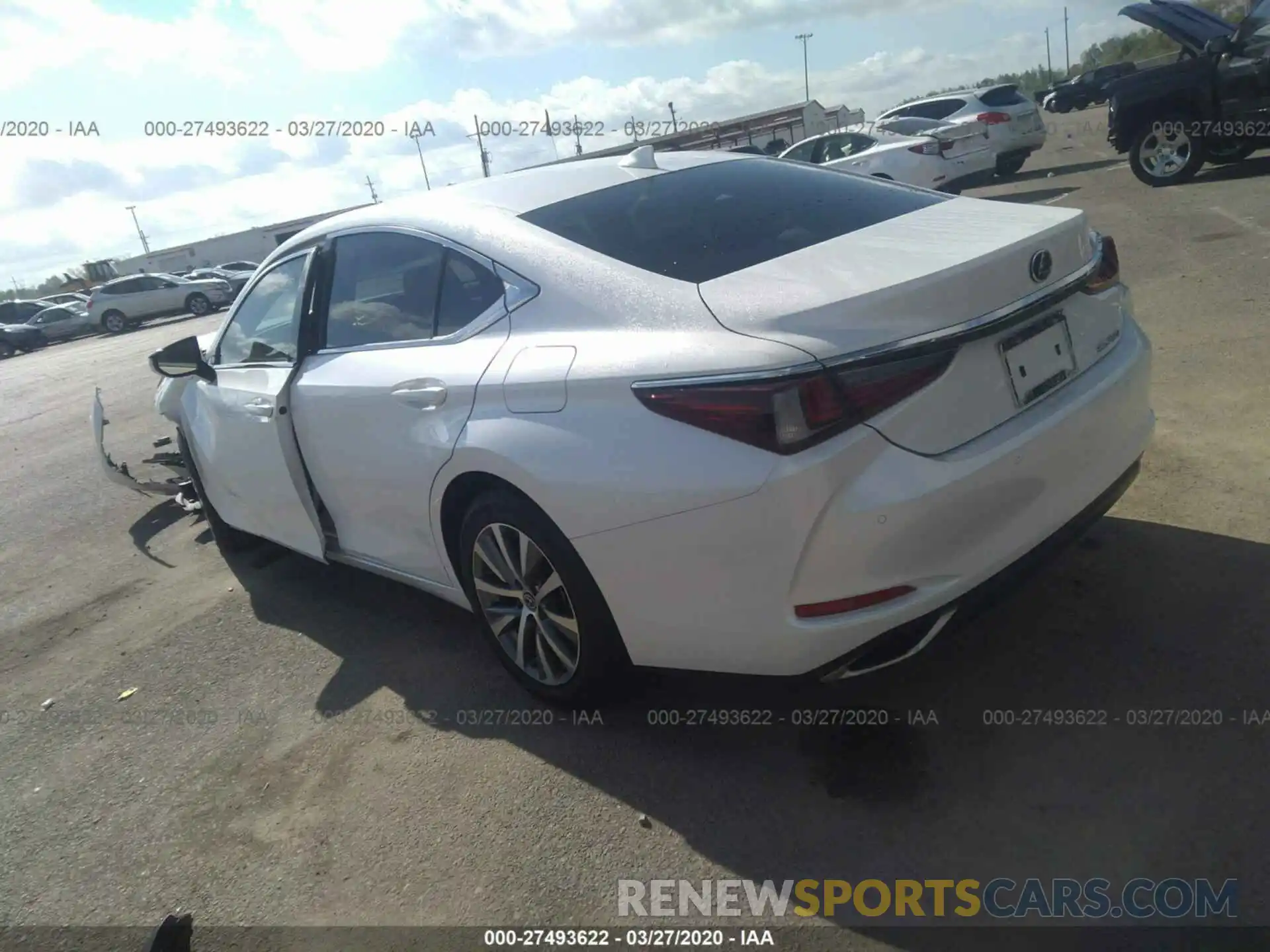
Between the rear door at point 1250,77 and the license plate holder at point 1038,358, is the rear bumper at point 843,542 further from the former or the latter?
the rear door at point 1250,77

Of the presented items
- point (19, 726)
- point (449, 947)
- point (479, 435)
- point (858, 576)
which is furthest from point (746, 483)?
point (19, 726)

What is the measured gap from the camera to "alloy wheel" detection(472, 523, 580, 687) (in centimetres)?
296

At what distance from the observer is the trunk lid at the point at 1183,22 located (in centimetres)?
1007

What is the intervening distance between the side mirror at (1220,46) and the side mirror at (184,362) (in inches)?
417

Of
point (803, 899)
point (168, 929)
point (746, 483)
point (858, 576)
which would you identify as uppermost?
point (746, 483)

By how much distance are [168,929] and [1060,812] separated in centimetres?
227

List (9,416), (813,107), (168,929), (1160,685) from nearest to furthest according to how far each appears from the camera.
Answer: (168,929)
(1160,685)
(9,416)
(813,107)

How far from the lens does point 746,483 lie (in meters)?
2.29

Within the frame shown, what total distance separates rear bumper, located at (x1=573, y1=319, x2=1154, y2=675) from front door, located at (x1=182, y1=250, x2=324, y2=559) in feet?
5.77

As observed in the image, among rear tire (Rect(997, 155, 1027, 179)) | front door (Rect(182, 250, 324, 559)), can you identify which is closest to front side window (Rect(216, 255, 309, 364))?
front door (Rect(182, 250, 324, 559))

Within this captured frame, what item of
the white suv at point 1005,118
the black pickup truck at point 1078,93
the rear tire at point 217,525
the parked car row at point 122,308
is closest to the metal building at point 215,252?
the parked car row at point 122,308

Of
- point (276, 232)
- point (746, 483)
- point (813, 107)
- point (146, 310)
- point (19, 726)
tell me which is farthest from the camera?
point (276, 232)

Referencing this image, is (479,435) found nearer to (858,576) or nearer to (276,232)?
(858,576)

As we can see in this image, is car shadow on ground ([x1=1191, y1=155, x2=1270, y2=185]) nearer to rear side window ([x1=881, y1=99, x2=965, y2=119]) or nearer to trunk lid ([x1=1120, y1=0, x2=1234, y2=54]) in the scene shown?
trunk lid ([x1=1120, y1=0, x2=1234, y2=54])
